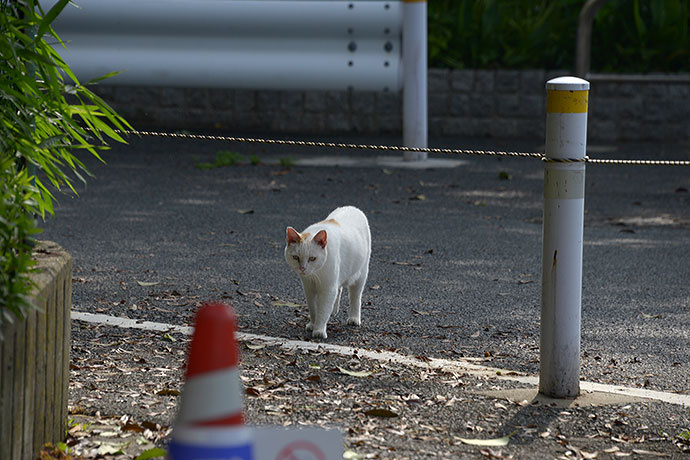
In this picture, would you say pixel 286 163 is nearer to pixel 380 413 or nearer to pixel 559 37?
pixel 559 37

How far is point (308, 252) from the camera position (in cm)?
446

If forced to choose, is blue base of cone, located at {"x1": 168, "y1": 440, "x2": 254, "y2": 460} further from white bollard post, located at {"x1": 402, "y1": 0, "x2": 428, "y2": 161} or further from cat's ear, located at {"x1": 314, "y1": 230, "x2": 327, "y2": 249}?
white bollard post, located at {"x1": 402, "y1": 0, "x2": 428, "y2": 161}

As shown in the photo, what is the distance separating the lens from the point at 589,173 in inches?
416

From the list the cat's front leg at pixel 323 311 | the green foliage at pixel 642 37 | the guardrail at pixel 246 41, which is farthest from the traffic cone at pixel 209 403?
the green foliage at pixel 642 37

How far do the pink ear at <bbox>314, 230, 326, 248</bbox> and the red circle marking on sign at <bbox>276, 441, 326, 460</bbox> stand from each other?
2.41 meters

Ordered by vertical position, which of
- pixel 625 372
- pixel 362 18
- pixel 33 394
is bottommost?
pixel 625 372

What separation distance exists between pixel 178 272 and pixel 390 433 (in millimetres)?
2917

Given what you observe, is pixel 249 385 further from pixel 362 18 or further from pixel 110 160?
pixel 362 18

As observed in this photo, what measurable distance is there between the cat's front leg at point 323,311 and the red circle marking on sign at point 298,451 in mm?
2473

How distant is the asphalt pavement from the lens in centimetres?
471

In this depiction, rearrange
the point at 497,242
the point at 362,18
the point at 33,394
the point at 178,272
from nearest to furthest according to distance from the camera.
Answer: the point at 33,394 < the point at 178,272 < the point at 497,242 < the point at 362,18

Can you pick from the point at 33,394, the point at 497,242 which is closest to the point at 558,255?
the point at 33,394

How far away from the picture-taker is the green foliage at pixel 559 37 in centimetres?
1338

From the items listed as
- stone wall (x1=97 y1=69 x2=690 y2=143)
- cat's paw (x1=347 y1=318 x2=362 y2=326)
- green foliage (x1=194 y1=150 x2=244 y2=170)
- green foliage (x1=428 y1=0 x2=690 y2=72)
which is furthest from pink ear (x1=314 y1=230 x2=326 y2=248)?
green foliage (x1=428 y1=0 x2=690 y2=72)
